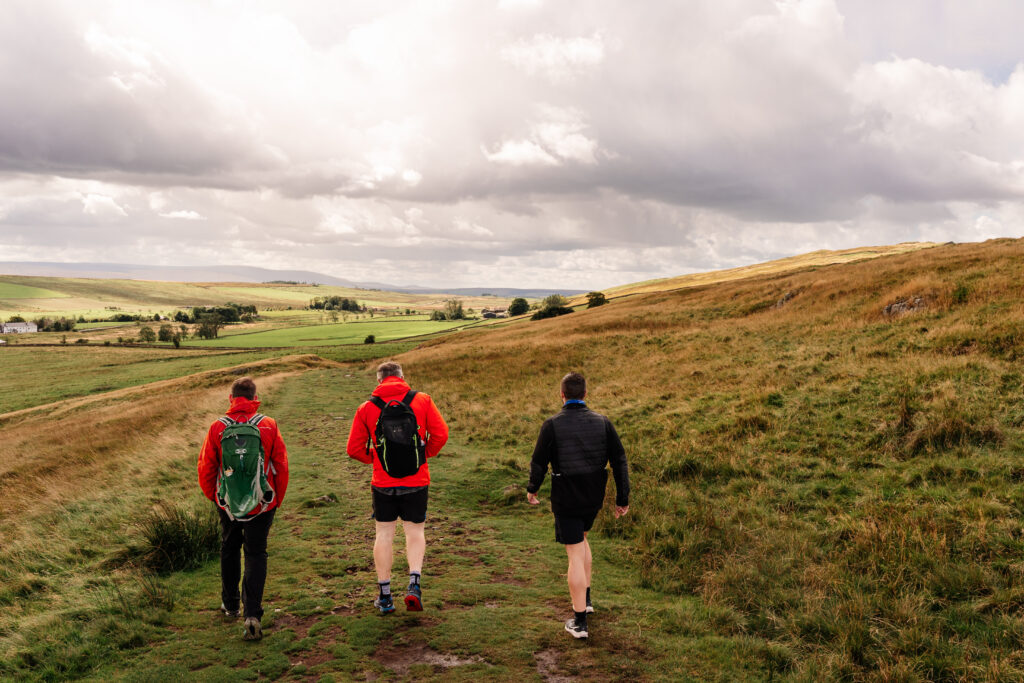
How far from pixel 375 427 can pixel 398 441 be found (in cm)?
38

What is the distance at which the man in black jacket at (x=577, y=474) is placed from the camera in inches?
248

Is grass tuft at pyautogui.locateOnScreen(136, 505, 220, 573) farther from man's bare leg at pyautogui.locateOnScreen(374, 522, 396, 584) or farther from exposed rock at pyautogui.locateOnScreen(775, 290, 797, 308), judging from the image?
exposed rock at pyautogui.locateOnScreen(775, 290, 797, 308)

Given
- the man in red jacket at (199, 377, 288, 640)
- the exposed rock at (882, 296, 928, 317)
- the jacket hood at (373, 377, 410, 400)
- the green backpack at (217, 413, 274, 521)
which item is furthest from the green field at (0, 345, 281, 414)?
the exposed rock at (882, 296, 928, 317)

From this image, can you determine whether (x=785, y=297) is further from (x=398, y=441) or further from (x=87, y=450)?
(x=87, y=450)

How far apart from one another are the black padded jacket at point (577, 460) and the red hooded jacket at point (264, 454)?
313 cm

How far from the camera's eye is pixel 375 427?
6660 millimetres

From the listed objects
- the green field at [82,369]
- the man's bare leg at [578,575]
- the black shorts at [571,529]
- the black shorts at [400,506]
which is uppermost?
the black shorts at [400,506]

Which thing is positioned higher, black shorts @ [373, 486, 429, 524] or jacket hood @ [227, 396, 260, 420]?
jacket hood @ [227, 396, 260, 420]

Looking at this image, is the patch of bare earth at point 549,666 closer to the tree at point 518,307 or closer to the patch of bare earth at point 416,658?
the patch of bare earth at point 416,658

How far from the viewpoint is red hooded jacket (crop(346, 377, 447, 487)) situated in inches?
261

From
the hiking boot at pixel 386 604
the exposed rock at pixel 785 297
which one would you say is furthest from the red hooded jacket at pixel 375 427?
the exposed rock at pixel 785 297

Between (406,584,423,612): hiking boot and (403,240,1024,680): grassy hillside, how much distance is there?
3549 millimetres

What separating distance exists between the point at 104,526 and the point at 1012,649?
13.5 m

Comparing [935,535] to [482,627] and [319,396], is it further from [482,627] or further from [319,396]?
[319,396]
